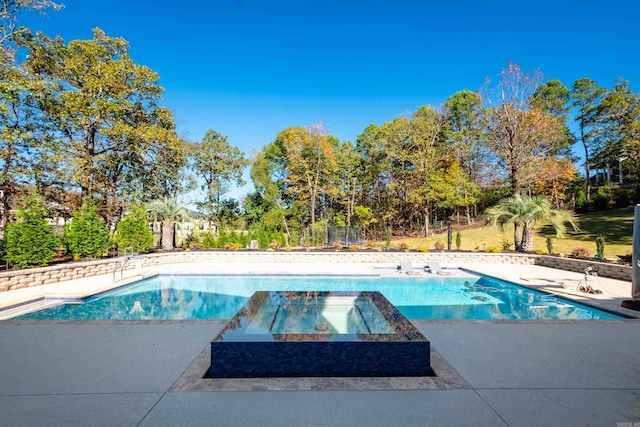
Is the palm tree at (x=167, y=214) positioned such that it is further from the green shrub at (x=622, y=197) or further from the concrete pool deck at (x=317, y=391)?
the green shrub at (x=622, y=197)

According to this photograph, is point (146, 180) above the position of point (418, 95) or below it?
below

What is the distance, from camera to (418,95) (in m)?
26.8

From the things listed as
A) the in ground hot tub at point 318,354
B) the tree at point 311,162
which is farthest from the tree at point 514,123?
the in ground hot tub at point 318,354

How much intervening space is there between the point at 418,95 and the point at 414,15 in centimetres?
1190

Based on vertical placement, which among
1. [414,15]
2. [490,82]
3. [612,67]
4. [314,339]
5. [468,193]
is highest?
[612,67]

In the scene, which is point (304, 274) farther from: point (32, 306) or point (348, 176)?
point (348, 176)

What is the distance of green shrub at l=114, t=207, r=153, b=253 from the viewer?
1292 cm

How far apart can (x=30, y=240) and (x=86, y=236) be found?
2395mm

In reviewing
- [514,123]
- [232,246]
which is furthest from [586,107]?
[232,246]

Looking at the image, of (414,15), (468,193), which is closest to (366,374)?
(414,15)

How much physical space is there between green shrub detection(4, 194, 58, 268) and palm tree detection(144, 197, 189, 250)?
21.1 feet

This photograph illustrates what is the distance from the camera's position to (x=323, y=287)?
10.1m

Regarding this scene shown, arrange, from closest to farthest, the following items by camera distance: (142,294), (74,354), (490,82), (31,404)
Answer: (31,404) → (74,354) → (142,294) → (490,82)

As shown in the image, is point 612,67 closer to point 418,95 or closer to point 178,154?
point 418,95
